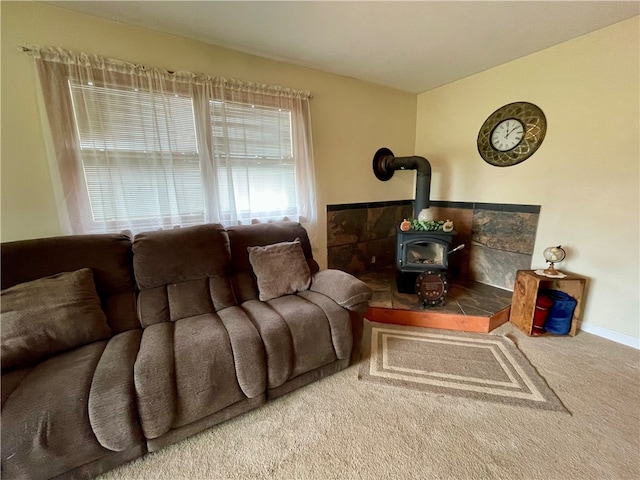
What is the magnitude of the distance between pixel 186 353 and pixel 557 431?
78.0 inches

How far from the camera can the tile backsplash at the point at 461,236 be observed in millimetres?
2607

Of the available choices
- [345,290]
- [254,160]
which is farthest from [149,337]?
[254,160]

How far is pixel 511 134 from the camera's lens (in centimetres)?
256

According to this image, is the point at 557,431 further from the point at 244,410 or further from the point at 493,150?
the point at 493,150

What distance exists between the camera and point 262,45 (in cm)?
214

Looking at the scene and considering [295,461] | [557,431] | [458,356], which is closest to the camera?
[295,461]

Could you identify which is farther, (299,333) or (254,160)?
(254,160)

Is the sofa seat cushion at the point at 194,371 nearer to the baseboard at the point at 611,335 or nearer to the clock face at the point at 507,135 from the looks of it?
the baseboard at the point at 611,335

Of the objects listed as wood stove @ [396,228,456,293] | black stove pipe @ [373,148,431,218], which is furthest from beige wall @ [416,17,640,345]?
wood stove @ [396,228,456,293]

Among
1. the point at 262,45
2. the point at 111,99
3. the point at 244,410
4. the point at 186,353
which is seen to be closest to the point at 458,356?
the point at 244,410

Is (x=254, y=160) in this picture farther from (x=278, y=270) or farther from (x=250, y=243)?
(x=278, y=270)

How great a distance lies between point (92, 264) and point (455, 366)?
2.55m

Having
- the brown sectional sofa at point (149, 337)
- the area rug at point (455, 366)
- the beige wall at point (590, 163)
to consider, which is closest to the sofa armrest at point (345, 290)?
the brown sectional sofa at point (149, 337)

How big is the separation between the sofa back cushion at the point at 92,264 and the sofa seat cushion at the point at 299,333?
770 mm
